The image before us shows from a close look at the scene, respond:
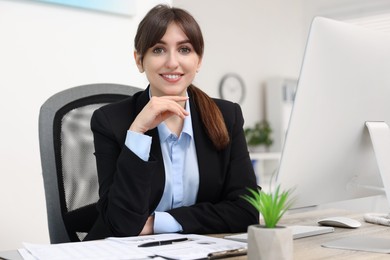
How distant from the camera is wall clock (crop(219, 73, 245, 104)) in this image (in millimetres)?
5234

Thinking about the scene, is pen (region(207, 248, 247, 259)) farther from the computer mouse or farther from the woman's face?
the woman's face

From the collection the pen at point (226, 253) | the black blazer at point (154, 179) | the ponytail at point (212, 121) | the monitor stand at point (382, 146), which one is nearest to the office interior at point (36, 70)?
the black blazer at point (154, 179)

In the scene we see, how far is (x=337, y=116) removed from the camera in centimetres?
112

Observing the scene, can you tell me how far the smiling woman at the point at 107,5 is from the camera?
7.79 ft

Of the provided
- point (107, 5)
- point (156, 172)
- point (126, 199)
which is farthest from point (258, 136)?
point (126, 199)

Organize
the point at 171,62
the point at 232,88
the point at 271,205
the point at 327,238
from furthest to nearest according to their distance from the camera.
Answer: the point at 232,88 < the point at 171,62 < the point at 327,238 < the point at 271,205

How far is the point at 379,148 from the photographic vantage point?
114 cm

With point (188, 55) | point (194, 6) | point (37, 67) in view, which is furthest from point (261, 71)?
point (188, 55)

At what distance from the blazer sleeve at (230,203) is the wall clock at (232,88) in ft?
11.7

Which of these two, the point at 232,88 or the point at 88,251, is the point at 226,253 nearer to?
the point at 88,251

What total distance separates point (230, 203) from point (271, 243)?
2.06 feet

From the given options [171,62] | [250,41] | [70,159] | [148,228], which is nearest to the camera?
[148,228]

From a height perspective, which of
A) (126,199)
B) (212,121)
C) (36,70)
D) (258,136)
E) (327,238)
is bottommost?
(327,238)

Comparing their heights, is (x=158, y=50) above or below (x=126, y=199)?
above
